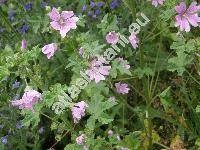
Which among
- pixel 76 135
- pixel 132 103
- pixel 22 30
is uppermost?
pixel 22 30

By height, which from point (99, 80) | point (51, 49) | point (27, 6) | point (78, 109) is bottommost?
point (78, 109)

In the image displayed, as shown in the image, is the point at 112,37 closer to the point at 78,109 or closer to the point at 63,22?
the point at 63,22

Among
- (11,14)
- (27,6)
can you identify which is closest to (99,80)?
(27,6)

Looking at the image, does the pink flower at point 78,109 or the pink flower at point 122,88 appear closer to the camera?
the pink flower at point 78,109

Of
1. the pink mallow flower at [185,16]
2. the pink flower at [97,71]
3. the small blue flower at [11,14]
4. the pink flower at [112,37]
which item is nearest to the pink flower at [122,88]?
the pink flower at [112,37]

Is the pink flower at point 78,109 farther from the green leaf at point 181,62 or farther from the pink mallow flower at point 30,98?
the green leaf at point 181,62

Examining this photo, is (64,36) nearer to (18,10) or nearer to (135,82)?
(135,82)

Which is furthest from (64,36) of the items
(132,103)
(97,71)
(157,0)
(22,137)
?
(132,103)

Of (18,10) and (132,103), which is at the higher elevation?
(18,10)
